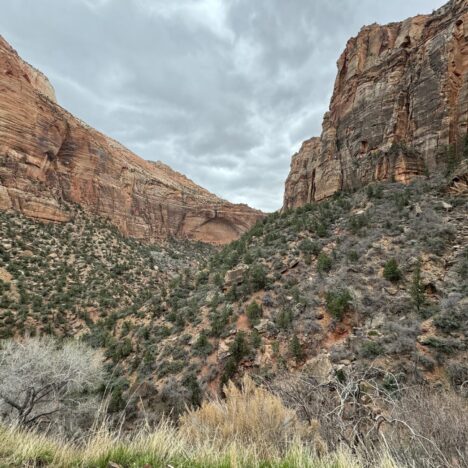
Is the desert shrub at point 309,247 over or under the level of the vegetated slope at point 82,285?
over

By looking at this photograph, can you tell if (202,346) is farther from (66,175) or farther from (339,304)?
(66,175)

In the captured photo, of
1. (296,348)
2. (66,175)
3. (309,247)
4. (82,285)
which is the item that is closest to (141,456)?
(296,348)

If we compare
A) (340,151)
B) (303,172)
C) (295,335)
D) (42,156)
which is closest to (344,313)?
(295,335)

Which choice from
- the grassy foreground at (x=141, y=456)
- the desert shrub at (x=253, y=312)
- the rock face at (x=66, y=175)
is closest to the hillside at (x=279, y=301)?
the grassy foreground at (x=141, y=456)

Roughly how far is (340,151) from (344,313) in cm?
2052

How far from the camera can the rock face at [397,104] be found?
19.5 m

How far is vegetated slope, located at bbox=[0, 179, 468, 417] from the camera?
8.42 metres

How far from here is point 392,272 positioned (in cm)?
1118

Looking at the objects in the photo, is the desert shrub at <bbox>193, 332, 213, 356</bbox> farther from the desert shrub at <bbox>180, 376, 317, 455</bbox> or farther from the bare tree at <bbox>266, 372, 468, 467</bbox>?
the bare tree at <bbox>266, 372, 468, 467</bbox>

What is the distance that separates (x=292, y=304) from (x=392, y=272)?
4168 mm

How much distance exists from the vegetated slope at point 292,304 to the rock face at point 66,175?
6.83 meters

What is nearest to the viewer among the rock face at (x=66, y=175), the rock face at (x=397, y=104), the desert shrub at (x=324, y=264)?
the desert shrub at (x=324, y=264)

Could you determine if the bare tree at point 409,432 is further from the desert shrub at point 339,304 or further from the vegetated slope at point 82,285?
the vegetated slope at point 82,285

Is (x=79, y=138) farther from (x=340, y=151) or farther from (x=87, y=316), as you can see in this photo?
(x=340, y=151)
